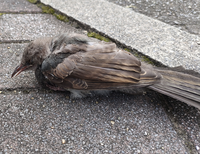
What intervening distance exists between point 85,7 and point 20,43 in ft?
5.04

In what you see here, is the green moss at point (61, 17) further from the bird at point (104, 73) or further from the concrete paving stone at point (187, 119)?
the concrete paving stone at point (187, 119)

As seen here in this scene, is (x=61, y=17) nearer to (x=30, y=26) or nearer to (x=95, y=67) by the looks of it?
(x=30, y=26)

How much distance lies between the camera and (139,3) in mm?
4457

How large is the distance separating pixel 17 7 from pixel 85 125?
308 centimetres

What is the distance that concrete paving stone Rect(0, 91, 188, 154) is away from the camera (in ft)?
6.82

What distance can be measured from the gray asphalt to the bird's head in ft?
0.59

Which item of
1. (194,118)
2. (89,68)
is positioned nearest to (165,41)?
(194,118)

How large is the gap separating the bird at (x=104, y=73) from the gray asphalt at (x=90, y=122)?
0.19 m

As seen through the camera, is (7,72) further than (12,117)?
Yes

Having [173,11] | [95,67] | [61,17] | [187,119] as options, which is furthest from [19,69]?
[173,11]

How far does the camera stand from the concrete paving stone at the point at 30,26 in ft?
11.6

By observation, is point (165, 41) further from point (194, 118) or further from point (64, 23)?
point (64, 23)

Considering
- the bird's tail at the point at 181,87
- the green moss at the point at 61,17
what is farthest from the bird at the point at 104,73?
the green moss at the point at 61,17

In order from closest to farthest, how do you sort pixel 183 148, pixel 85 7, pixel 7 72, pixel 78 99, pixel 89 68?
pixel 183 148 < pixel 89 68 < pixel 78 99 < pixel 7 72 < pixel 85 7
